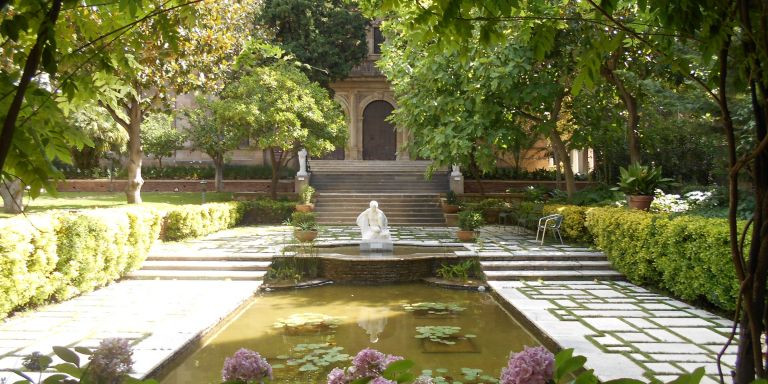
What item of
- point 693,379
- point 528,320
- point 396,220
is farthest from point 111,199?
point 693,379

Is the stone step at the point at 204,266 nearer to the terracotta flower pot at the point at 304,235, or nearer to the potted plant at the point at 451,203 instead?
the terracotta flower pot at the point at 304,235

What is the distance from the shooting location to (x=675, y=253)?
8414 mm

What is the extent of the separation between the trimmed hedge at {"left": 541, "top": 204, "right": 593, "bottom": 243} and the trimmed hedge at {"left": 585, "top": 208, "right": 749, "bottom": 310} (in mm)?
2251

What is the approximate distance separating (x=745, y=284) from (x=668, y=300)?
285 inches

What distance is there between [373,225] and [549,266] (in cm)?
369

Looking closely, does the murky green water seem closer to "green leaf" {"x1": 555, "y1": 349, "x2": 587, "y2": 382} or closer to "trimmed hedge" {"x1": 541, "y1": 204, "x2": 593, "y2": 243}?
"green leaf" {"x1": 555, "y1": 349, "x2": 587, "y2": 382}

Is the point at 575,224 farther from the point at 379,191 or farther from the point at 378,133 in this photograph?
the point at 378,133

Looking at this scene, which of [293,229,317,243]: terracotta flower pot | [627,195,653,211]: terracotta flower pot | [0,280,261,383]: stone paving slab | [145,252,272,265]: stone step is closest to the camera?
[0,280,261,383]: stone paving slab

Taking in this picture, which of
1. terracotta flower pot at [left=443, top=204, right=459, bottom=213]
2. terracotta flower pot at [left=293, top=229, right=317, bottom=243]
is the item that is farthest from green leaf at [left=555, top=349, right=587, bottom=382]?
terracotta flower pot at [left=443, top=204, right=459, bottom=213]

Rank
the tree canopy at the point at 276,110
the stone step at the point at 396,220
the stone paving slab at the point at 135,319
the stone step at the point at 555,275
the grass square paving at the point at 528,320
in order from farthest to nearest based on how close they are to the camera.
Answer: the stone step at the point at 396,220 < the tree canopy at the point at 276,110 < the stone step at the point at 555,275 < the stone paving slab at the point at 135,319 < the grass square paving at the point at 528,320

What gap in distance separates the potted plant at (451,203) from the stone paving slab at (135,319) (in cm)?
1147

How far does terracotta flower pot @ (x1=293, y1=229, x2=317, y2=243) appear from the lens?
13.3 m

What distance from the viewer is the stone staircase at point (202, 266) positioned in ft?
34.9

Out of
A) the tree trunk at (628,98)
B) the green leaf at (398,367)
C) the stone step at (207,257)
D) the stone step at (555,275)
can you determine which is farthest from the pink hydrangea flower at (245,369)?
the tree trunk at (628,98)
